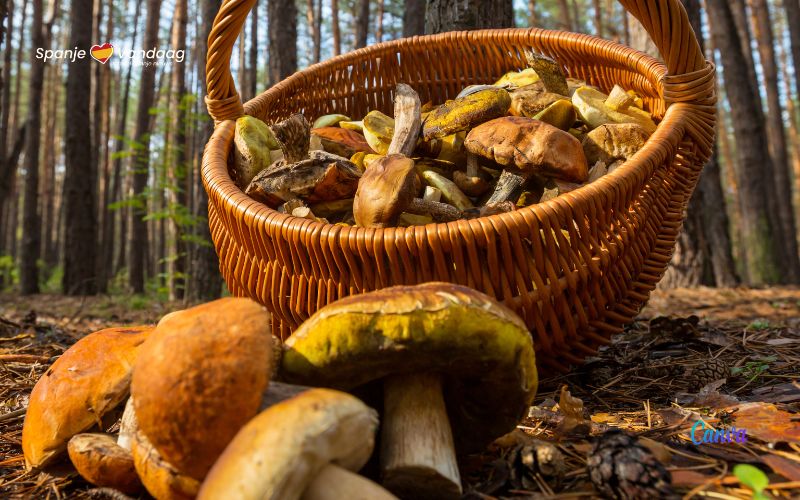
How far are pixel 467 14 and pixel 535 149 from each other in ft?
5.81

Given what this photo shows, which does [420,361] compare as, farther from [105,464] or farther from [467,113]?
[467,113]

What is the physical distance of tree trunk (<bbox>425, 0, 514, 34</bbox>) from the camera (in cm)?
311

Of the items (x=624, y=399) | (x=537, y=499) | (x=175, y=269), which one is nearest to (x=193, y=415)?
(x=537, y=499)

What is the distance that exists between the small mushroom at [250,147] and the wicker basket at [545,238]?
66 mm

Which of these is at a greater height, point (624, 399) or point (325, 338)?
point (325, 338)

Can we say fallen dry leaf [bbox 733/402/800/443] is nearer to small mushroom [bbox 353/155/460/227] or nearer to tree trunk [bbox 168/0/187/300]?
small mushroom [bbox 353/155/460/227]

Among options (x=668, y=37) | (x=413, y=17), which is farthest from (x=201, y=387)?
(x=413, y=17)

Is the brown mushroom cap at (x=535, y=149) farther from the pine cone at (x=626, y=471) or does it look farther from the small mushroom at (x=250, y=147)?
the pine cone at (x=626, y=471)

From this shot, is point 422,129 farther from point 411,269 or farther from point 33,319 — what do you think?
point 33,319

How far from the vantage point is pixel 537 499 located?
3.12ft

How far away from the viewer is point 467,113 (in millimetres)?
1902

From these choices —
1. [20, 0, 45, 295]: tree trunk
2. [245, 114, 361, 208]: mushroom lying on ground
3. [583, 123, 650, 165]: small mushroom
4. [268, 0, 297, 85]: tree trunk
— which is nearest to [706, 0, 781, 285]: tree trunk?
[268, 0, 297, 85]: tree trunk

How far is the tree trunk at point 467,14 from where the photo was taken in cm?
311

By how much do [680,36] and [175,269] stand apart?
725 centimetres
